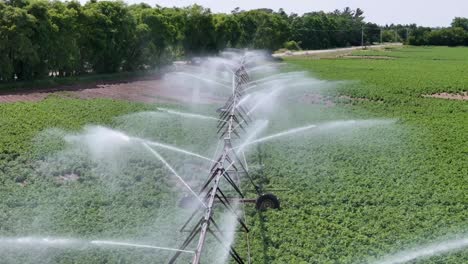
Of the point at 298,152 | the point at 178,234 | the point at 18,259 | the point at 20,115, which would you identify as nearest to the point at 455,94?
the point at 298,152

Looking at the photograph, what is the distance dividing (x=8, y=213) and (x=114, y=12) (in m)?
35.8

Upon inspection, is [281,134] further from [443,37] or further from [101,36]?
[443,37]

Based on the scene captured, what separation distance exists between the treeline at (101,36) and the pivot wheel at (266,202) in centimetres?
2696

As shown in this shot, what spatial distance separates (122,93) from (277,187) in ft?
76.1

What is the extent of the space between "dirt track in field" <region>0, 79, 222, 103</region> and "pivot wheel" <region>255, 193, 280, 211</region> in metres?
20.6

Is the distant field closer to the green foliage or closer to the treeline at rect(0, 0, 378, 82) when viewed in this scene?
the treeline at rect(0, 0, 378, 82)

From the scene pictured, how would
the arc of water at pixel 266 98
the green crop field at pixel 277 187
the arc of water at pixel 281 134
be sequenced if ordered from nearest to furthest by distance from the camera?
the green crop field at pixel 277 187, the arc of water at pixel 281 134, the arc of water at pixel 266 98

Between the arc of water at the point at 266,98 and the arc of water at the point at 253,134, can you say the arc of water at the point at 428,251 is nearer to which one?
the arc of water at the point at 253,134

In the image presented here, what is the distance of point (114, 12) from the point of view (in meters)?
47.3

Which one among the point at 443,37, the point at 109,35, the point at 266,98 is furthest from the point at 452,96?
the point at 443,37

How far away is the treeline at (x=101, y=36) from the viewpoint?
36.9m

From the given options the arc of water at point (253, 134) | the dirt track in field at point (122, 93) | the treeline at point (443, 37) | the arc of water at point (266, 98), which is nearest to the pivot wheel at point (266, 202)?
the arc of water at point (253, 134)

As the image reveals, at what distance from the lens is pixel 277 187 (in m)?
16.6

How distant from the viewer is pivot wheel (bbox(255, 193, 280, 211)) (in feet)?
47.1
